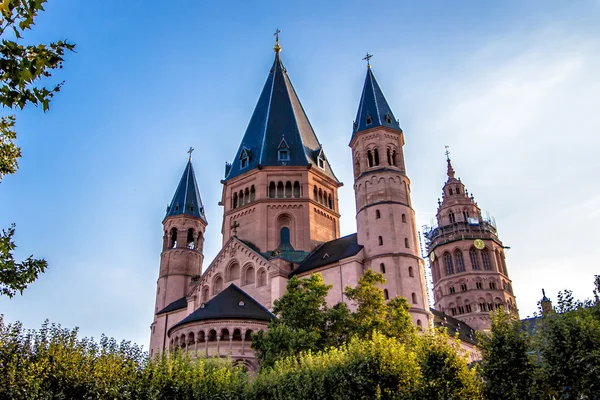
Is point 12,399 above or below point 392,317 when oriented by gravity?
below

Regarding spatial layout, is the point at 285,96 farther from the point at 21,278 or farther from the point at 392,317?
the point at 21,278

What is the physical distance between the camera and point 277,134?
6006cm

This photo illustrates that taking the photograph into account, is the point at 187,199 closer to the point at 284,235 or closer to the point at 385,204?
the point at 284,235

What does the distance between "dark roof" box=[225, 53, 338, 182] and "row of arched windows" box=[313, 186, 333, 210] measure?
2623 millimetres

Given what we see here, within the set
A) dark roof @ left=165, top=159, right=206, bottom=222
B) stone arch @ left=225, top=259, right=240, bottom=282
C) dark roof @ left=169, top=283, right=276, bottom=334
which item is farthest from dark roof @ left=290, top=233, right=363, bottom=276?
dark roof @ left=165, top=159, right=206, bottom=222

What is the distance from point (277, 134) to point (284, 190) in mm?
8009

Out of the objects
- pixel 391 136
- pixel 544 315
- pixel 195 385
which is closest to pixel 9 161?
pixel 195 385

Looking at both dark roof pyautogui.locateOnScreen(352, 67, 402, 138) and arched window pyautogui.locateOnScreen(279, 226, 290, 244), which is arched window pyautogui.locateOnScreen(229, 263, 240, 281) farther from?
dark roof pyautogui.locateOnScreen(352, 67, 402, 138)

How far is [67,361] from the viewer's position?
2144 centimetres

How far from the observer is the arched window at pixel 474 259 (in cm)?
8647

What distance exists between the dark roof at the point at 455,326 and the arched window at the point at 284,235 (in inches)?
923

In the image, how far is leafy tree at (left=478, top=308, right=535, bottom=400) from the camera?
1833 centimetres

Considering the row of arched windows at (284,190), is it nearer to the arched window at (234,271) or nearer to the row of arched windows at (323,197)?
the row of arched windows at (323,197)

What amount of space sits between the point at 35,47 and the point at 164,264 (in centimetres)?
5441
